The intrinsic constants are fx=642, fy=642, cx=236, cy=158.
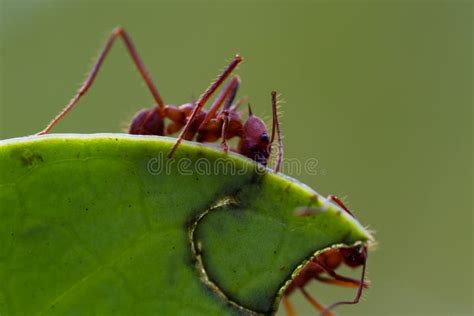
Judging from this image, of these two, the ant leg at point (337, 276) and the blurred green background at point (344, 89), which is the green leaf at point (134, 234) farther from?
the blurred green background at point (344, 89)

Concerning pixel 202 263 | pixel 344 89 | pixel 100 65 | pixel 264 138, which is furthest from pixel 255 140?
pixel 344 89

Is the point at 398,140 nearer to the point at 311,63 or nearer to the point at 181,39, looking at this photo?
the point at 311,63

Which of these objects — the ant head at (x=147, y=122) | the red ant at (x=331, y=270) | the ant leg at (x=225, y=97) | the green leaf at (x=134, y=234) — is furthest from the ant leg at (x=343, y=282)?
the ant head at (x=147, y=122)

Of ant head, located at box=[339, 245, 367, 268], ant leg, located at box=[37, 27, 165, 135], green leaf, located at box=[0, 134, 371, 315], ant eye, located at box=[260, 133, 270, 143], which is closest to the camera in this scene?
green leaf, located at box=[0, 134, 371, 315]

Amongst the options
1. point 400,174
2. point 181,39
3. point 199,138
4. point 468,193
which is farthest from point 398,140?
point 199,138

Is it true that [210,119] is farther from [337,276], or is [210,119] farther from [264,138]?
[337,276]

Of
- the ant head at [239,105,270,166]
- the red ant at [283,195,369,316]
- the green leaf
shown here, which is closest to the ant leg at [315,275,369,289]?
the red ant at [283,195,369,316]

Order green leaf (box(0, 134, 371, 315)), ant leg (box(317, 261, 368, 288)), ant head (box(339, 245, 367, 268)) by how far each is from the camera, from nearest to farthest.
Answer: green leaf (box(0, 134, 371, 315)), ant leg (box(317, 261, 368, 288)), ant head (box(339, 245, 367, 268))

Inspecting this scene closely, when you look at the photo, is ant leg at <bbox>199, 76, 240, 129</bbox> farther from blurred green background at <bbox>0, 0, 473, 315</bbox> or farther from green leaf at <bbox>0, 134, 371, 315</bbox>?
blurred green background at <bbox>0, 0, 473, 315</bbox>

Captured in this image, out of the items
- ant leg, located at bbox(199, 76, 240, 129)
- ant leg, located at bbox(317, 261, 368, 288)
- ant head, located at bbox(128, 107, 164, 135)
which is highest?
ant leg, located at bbox(199, 76, 240, 129)
